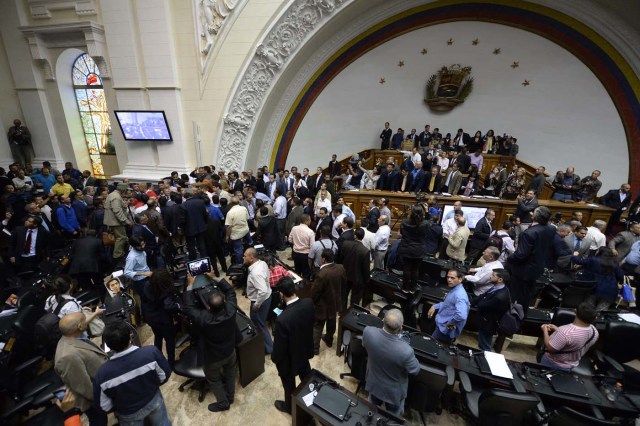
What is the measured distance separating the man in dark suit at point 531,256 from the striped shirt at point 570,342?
95 centimetres

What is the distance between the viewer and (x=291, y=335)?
7.97ft

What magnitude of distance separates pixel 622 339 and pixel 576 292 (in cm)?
90

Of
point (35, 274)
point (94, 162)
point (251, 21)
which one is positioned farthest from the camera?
point (94, 162)

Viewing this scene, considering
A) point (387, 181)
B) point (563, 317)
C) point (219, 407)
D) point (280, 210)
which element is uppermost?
point (387, 181)

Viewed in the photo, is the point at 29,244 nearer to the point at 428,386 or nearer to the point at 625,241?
the point at 428,386

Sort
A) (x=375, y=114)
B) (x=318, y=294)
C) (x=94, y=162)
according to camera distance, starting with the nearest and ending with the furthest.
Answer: (x=318, y=294), (x=94, y=162), (x=375, y=114)

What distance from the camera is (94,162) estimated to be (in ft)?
31.2

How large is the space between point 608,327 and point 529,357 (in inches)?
36.1

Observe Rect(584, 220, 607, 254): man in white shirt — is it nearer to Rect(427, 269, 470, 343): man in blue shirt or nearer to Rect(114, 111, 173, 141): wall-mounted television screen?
Rect(427, 269, 470, 343): man in blue shirt

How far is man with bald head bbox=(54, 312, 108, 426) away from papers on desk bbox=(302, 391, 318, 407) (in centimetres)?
151

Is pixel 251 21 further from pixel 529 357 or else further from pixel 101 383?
pixel 529 357

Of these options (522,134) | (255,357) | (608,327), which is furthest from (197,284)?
(522,134)

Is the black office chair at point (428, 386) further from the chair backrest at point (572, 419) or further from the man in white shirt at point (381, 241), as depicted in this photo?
the man in white shirt at point (381, 241)

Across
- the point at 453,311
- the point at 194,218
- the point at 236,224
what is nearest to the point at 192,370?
the point at 236,224
